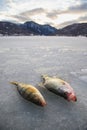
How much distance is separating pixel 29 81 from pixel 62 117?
4.72 metres

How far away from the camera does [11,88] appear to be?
10.7 meters

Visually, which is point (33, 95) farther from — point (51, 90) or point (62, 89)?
point (51, 90)

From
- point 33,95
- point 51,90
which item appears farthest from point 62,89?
point 33,95

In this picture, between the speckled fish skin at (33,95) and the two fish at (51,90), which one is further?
the two fish at (51,90)

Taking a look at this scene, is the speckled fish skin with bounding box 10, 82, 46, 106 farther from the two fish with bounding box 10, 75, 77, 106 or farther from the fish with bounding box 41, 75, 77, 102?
the fish with bounding box 41, 75, 77, 102

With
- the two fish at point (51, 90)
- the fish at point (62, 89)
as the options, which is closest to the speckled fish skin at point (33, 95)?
the two fish at point (51, 90)

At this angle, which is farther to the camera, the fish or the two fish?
the fish

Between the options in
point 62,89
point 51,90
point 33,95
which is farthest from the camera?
point 51,90

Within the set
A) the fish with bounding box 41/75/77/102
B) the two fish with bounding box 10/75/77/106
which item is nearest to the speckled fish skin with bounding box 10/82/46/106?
the two fish with bounding box 10/75/77/106

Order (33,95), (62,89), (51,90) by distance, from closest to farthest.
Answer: (33,95) → (62,89) → (51,90)

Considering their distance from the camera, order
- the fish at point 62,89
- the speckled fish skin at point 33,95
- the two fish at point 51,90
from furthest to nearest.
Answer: the fish at point 62,89 < the two fish at point 51,90 < the speckled fish skin at point 33,95

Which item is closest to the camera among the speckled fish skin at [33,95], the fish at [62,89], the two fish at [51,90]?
the speckled fish skin at [33,95]

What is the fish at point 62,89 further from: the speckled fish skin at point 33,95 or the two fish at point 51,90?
the speckled fish skin at point 33,95

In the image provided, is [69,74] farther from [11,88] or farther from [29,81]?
[11,88]
